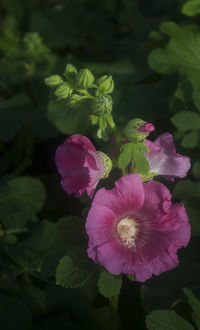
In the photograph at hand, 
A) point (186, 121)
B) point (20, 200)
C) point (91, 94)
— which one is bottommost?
point (20, 200)

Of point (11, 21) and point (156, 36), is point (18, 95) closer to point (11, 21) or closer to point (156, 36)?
point (11, 21)

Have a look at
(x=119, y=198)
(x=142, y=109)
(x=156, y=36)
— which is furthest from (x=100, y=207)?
(x=156, y=36)

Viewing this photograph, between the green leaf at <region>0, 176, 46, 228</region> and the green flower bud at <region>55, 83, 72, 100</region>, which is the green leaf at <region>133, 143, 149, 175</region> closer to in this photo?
the green flower bud at <region>55, 83, 72, 100</region>

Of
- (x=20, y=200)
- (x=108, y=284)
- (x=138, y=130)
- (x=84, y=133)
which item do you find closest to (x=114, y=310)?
(x=108, y=284)

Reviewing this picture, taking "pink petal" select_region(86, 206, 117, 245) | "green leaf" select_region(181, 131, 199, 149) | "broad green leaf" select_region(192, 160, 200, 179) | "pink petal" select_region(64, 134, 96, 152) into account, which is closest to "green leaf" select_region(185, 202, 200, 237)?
"broad green leaf" select_region(192, 160, 200, 179)

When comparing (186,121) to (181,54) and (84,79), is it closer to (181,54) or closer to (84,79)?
(181,54)

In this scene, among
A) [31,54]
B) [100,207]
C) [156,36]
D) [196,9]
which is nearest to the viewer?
[100,207]

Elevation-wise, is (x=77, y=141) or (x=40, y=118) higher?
(x=77, y=141)
